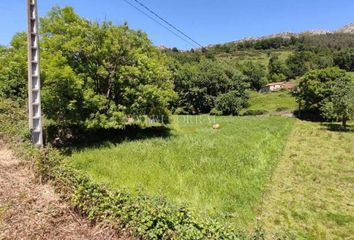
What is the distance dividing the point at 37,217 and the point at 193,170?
8.55m

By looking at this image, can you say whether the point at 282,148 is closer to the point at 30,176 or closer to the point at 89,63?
the point at 89,63

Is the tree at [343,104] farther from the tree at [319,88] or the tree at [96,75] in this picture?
the tree at [96,75]

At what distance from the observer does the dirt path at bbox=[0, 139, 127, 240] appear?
299 inches

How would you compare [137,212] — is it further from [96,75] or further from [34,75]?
[96,75]

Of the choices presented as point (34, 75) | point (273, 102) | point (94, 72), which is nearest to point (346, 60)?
point (273, 102)

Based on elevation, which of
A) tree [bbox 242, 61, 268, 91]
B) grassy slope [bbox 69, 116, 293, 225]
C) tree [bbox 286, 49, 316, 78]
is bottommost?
grassy slope [bbox 69, 116, 293, 225]

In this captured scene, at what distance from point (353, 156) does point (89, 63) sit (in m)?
19.1

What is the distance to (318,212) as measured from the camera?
1254 cm

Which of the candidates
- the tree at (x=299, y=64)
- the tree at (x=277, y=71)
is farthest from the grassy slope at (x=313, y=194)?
the tree at (x=299, y=64)

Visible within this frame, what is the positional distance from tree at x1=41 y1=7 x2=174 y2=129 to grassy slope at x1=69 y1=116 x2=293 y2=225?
252cm

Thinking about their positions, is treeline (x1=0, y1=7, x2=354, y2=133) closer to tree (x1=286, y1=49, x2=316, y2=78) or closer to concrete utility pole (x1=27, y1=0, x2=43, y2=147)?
concrete utility pole (x1=27, y1=0, x2=43, y2=147)

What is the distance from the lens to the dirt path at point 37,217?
299 inches

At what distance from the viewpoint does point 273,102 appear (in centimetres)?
6869

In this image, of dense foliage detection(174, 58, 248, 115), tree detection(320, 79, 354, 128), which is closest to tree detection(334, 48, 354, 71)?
dense foliage detection(174, 58, 248, 115)
